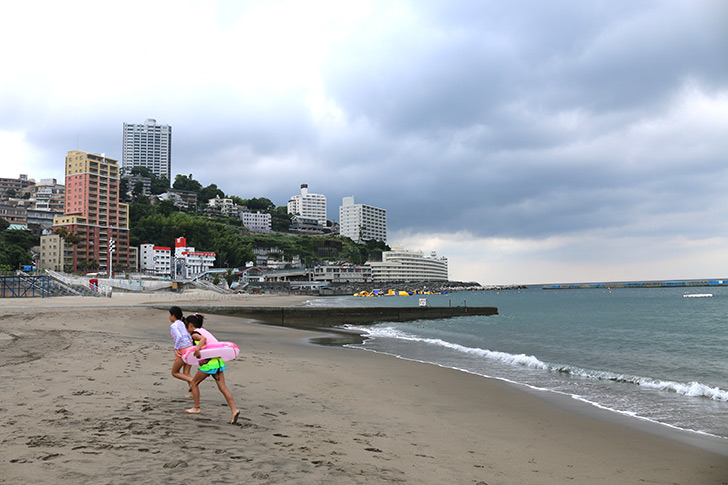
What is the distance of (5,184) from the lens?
195 meters

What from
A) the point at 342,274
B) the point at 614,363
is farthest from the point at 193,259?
the point at 614,363

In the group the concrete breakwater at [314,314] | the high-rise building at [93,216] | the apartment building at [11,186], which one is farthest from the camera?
the apartment building at [11,186]

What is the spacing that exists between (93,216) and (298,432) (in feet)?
433

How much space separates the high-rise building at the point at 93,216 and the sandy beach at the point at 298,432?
115569 millimetres

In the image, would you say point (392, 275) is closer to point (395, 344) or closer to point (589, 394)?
point (395, 344)

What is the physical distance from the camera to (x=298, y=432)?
6.77 meters

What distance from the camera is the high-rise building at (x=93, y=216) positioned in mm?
111125

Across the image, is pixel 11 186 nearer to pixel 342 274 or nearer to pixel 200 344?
pixel 342 274

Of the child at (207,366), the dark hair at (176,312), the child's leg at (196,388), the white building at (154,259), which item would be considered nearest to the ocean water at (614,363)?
the child at (207,366)

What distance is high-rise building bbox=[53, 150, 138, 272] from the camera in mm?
111125

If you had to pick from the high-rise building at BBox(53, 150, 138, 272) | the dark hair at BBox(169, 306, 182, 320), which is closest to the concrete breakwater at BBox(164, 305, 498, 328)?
the dark hair at BBox(169, 306, 182, 320)

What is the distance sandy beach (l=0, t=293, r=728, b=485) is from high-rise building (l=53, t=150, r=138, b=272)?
116 meters

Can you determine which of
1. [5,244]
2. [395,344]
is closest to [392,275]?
[5,244]

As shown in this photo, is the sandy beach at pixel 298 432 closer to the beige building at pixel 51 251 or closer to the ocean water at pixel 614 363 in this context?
the ocean water at pixel 614 363
